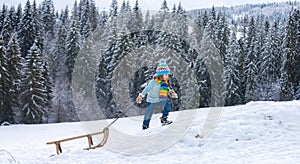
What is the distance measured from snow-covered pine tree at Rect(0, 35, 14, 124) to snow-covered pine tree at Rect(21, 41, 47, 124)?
1.35 meters

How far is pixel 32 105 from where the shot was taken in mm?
34688

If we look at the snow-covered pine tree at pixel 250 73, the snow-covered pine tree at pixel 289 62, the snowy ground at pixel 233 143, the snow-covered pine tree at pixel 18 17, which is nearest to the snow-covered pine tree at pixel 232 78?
the snow-covered pine tree at pixel 250 73

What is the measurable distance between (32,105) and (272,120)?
100 ft

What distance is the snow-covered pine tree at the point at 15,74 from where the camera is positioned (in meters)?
35.2

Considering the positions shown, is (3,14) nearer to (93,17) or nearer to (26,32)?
(26,32)

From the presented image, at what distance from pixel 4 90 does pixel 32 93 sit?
2729 millimetres

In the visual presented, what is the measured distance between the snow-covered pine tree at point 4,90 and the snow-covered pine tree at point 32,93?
135 centimetres

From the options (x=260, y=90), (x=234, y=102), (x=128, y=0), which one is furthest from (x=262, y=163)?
(x=128, y=0)

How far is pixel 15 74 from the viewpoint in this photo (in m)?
36.3

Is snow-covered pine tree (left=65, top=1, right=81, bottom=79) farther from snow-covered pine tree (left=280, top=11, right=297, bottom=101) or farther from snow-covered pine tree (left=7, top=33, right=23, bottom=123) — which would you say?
snow-covered pine tree (left=280, top=11, right=297, bottom=101)

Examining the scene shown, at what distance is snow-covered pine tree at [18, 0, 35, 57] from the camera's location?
5500 cm

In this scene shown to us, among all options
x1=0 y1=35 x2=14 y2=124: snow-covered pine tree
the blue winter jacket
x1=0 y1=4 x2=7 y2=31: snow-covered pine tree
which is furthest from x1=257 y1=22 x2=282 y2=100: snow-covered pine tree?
x1=0 y1=4 x2=7 y2=31: snow-covered pine tree

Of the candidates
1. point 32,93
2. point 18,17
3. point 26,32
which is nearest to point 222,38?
point 32,93

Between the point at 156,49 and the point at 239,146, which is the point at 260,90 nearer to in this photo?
the point at 156,49
